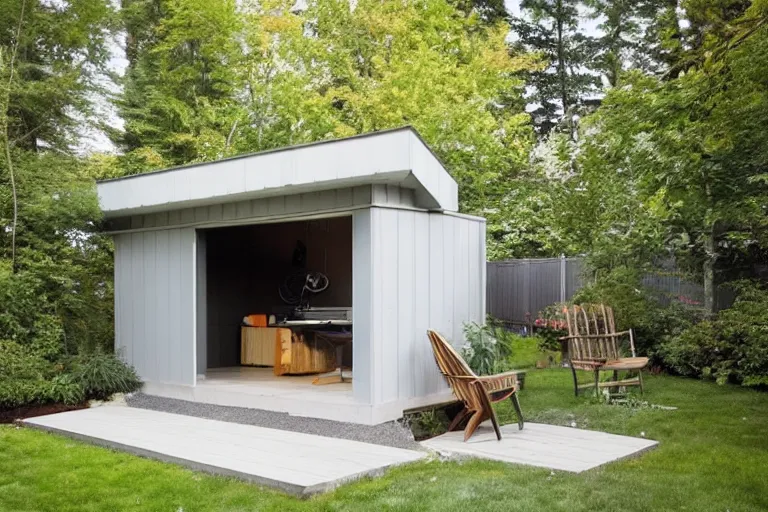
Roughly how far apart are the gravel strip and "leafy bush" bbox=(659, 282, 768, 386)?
12.7 feet

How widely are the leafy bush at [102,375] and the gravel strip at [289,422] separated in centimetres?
23

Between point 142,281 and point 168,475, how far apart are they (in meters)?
3.90

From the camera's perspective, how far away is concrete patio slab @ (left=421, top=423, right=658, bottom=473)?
16.4ft

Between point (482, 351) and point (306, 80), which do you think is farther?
point (306, 80)

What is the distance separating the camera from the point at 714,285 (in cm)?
977

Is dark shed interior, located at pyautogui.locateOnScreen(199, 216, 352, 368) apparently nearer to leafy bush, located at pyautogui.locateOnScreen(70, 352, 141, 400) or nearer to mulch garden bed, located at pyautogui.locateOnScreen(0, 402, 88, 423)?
leafy bush, located at pyautogui.locateOnScreen(70, 352, 141, 400)

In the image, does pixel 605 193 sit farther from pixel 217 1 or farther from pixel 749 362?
pixel 217 1

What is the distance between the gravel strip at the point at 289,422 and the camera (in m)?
5.82

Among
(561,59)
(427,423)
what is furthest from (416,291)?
(561,59)

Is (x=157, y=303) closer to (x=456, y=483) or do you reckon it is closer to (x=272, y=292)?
(x=272, y=292)

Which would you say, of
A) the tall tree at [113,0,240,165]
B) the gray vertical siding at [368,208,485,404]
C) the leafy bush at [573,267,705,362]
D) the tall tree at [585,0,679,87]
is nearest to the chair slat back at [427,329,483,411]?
the gray vertical siding at [368,208,485,404]

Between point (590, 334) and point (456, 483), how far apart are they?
3.98 m

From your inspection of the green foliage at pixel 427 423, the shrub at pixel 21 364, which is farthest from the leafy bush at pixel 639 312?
the shrub at pixel 21 364

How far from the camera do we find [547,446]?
5.46 meters
